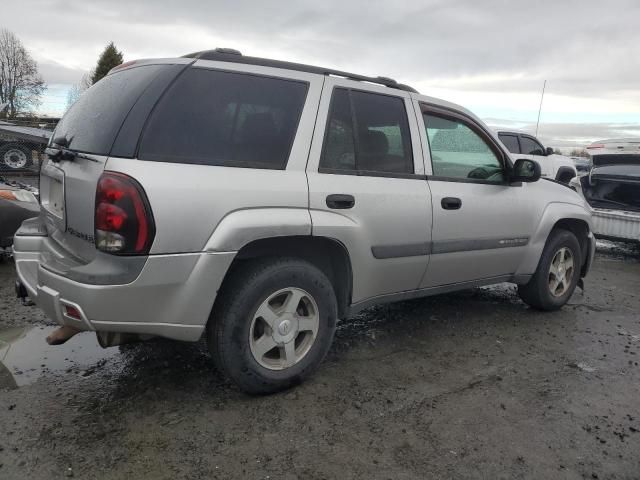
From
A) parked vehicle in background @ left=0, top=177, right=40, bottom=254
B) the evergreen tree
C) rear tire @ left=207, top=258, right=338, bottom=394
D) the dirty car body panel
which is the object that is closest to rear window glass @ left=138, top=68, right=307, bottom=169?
the dirty car body panel

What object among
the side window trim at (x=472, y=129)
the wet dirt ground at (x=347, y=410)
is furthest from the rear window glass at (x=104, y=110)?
the side window trim at (x=472, y=129)

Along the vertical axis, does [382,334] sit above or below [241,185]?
below

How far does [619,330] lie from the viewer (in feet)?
15.1

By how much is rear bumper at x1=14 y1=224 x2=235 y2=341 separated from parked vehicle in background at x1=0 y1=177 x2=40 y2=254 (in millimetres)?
A: 3241

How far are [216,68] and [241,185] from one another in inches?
26.0

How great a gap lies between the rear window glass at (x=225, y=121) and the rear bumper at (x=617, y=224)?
633 centimetres

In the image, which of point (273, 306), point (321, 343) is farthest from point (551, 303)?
point (273, 306)

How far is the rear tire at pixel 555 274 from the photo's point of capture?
471 cm

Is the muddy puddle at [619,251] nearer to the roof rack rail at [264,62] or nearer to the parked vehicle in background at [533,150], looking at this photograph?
the parked vehicle in background at [533,150]

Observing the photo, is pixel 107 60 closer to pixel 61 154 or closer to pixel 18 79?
pixel 18 79

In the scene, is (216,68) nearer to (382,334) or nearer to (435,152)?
(435,152)

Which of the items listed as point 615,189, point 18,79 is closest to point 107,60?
point 18,79

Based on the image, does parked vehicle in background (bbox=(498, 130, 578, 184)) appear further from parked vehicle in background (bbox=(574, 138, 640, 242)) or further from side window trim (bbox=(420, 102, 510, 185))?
side window trim (bbox=(420, 102, 510, 185))

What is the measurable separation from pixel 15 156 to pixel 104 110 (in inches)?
481
